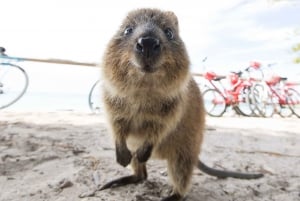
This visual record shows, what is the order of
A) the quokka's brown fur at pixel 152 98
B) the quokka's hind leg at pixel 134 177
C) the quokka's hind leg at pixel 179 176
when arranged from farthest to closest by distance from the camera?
the quokka's hind leg at pixel 134 177 → the quokka's hind leg at pixel 179 176 → the quokka's brown fur at pixel 152 98

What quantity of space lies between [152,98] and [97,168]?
1057 millimetres

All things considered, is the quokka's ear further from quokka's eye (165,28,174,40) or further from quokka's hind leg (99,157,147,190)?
quokka's hind leg (99,157,147,190)

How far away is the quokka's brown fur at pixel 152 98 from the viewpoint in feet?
7.33

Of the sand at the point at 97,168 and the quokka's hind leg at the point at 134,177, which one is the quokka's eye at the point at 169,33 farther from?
the sand at the point at 97,168

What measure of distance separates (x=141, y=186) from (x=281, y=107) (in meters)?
12.1

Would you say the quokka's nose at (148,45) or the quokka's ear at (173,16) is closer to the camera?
the quokka's nose at (148,45)

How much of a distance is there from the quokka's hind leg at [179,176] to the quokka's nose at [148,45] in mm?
953

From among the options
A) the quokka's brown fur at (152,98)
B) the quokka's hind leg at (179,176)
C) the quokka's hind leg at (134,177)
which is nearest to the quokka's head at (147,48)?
the quokka's brown fur at (152,98)

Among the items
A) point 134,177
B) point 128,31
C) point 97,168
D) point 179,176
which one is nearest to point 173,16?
point 128,31

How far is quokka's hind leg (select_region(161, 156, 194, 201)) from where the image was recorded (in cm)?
281

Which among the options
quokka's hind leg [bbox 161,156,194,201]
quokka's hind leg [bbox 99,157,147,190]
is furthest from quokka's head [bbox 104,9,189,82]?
quokka's hind leg [bbox 99,157,147,190]

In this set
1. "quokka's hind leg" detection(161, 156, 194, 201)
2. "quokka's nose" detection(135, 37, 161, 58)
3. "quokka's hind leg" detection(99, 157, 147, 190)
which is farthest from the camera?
"quokka's hind leg" detection(99, 157, 147, 190)

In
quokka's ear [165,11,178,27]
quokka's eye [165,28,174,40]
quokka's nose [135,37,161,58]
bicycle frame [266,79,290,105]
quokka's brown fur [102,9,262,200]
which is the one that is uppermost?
quokka's ear [165,11,178,27]

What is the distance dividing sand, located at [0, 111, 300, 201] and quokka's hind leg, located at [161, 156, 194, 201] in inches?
5.1
